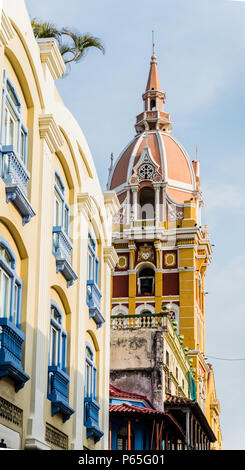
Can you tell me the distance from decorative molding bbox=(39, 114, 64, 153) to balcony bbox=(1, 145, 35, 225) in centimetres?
Answer: 160

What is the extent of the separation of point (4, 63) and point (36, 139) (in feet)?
6.38

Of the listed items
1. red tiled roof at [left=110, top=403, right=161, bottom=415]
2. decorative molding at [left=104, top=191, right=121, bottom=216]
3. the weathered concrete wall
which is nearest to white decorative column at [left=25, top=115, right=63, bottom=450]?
decorative molding at [left=104, top=191, right=121, bottom=216]

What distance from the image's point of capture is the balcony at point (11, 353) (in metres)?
13.1

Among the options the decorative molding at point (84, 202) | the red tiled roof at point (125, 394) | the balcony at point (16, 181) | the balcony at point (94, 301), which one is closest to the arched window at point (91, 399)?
the balcony at point (94, 301)

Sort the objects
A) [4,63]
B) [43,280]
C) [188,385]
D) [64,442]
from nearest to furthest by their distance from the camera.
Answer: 1. [4,63]
2. [43,280]
3. [64,442]
4. [188,385]

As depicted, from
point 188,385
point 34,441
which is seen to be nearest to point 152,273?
point 188,385

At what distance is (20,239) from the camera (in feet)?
47.6

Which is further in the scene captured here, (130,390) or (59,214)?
(130,390)

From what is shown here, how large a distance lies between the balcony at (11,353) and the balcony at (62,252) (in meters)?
2.91

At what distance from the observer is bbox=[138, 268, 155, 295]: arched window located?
5393 cm

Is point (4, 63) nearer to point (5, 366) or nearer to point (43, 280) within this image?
point (43, 280)

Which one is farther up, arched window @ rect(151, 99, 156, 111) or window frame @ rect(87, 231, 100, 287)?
arched window @ rect(151, 99, 156, 111)

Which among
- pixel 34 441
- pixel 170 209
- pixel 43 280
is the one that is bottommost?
pixel 34 441

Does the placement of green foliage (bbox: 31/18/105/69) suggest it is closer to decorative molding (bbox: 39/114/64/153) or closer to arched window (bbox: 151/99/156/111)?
decorative molding (bbox: 39/114/64/153)
